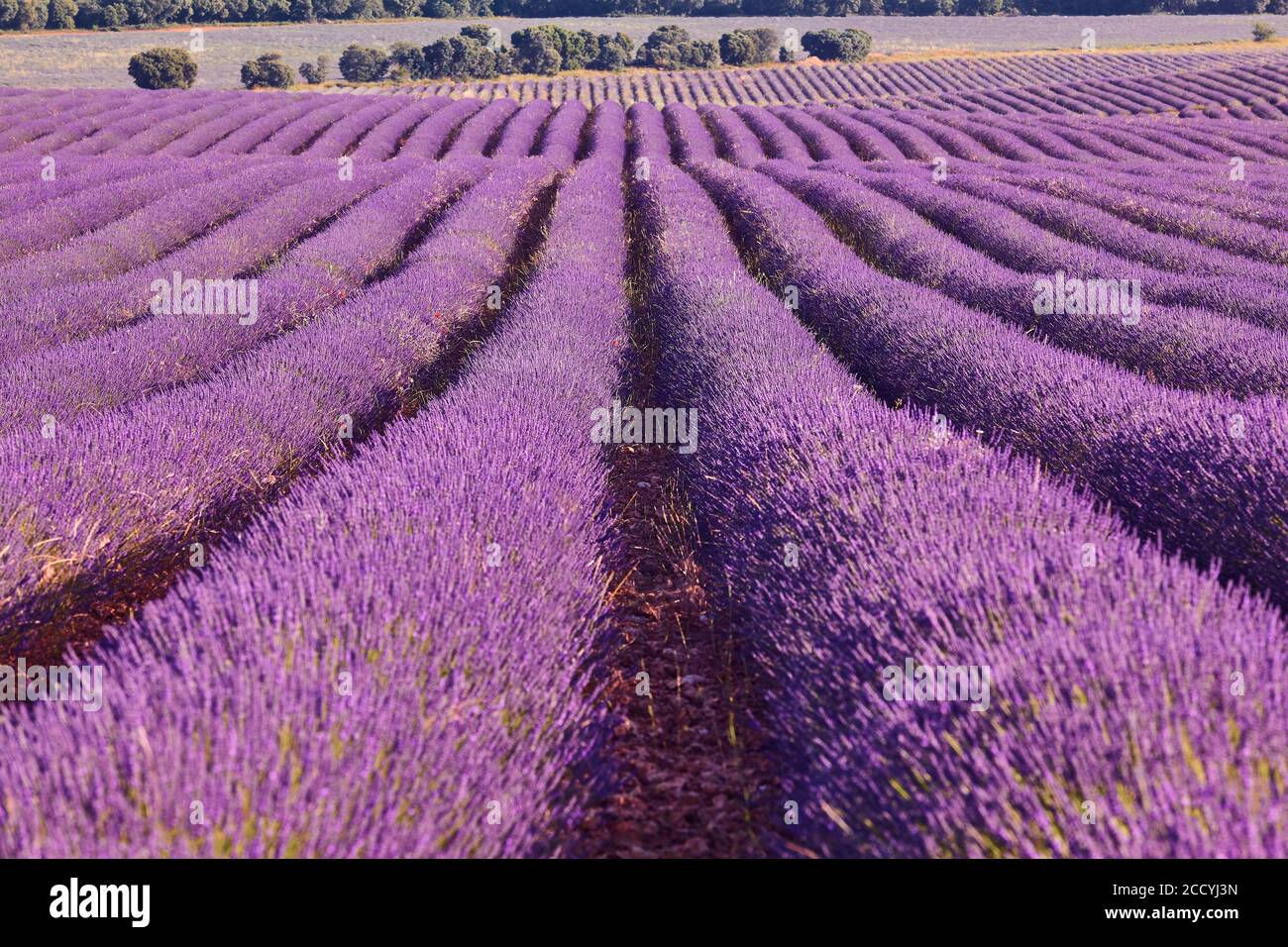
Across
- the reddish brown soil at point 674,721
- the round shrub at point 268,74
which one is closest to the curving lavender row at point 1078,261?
the reddish brown soil at point 674,721

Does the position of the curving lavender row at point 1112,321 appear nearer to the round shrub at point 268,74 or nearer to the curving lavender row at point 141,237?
the curving lavender row at point 141,237

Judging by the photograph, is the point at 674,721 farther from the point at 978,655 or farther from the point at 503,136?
the point at 503,136

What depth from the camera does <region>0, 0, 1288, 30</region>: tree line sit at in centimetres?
6266

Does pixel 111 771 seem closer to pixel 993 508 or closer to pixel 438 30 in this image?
pixel 993 508

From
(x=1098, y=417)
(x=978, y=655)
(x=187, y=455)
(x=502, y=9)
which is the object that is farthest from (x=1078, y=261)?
(x=502, y=9)

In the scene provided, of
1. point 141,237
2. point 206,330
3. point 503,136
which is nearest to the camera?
point 206,330

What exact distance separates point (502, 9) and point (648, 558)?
86250mm

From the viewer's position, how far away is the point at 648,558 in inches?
148

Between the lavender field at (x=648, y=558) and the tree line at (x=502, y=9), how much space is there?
72.5 m

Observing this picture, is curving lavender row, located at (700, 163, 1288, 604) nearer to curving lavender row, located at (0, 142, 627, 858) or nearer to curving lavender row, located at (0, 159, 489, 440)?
curving lavender row, located at (0, 142, 627, 858)

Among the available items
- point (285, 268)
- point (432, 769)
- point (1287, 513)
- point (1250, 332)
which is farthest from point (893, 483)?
point (285, 268)

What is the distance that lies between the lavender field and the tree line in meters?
72.5

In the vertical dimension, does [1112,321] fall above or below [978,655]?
above

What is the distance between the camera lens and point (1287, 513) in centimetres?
267
